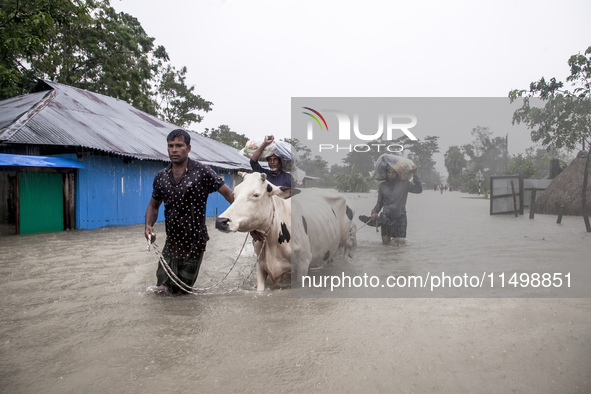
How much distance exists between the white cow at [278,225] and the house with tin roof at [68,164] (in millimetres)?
6886

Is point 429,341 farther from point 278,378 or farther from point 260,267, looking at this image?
point 260,267

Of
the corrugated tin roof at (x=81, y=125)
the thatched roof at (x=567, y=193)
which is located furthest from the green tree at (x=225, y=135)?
the thatched roof at (x=567, y=193)

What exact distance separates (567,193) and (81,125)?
48.2 feet

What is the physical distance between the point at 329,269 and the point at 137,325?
2777 mm

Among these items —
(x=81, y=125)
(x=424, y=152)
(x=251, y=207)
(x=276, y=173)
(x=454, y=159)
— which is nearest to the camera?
(x=251, y=207)

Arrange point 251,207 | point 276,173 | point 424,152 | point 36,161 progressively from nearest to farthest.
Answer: point 251,207, point 276,173, point 424,152, point 36,161

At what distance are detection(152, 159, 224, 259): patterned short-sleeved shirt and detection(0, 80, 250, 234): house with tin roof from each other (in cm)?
629

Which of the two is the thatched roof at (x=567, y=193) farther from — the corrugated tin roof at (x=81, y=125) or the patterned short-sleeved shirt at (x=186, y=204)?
the patterned short-sleeved shirt at (x=186, y=204)

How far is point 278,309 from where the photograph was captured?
3449 millimetres

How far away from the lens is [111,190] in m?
11.4

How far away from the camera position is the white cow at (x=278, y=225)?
142 inches

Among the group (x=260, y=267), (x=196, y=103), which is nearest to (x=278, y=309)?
(x=260, y=267)

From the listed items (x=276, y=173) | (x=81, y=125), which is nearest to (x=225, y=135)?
(x=81, y=125)

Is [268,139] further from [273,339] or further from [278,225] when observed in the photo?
[273,339]
